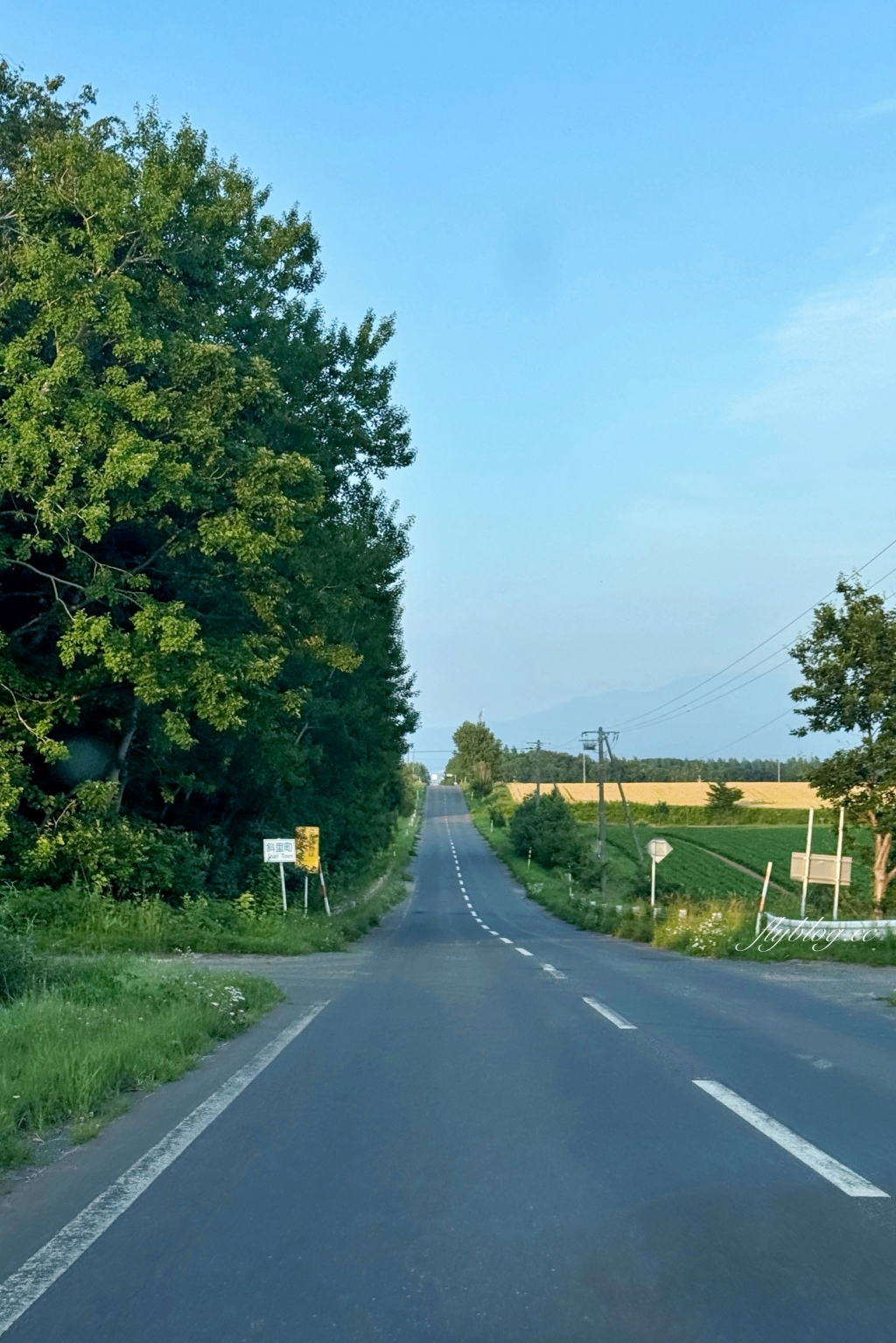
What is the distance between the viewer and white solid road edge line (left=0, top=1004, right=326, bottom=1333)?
4543mm

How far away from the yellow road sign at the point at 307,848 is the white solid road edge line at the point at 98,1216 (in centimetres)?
2295

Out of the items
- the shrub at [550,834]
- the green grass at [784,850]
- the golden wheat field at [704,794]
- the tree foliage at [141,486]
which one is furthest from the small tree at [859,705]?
the golden wheat field at [704,794]

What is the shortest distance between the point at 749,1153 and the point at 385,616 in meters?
37.5

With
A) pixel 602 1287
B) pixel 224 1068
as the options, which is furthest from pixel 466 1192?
pixel 224 1068

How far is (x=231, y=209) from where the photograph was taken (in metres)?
24.7

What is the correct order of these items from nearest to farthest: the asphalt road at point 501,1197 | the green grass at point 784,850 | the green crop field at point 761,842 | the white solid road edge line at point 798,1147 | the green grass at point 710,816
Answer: the asphalt road at point 501,1197
the white solid road edge line at point 798,1147
the green grass at point 784,850
the green crop field at point 761,842
the green grass at point 710,816

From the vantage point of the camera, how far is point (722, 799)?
361 ft

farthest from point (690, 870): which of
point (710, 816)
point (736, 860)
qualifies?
point (710, 816)

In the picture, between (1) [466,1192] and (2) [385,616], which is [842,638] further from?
(1) [466,1192]

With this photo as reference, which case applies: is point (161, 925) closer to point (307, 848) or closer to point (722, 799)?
point (307, 848)

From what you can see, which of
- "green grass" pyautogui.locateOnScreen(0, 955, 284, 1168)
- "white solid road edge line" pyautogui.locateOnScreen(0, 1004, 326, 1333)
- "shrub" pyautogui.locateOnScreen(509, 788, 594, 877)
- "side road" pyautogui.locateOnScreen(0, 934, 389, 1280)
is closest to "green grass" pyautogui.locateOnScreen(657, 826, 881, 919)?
"shrub" pyautogui.locateOnScreen(509, 788, 594, 877)

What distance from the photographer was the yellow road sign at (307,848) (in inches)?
1238

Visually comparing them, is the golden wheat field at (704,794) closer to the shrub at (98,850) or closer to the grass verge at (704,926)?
the grass verge at (704,926)

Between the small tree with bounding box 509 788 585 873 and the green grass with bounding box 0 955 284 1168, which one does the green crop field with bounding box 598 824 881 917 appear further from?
the green grass with bounding box 0 955 284 1168
